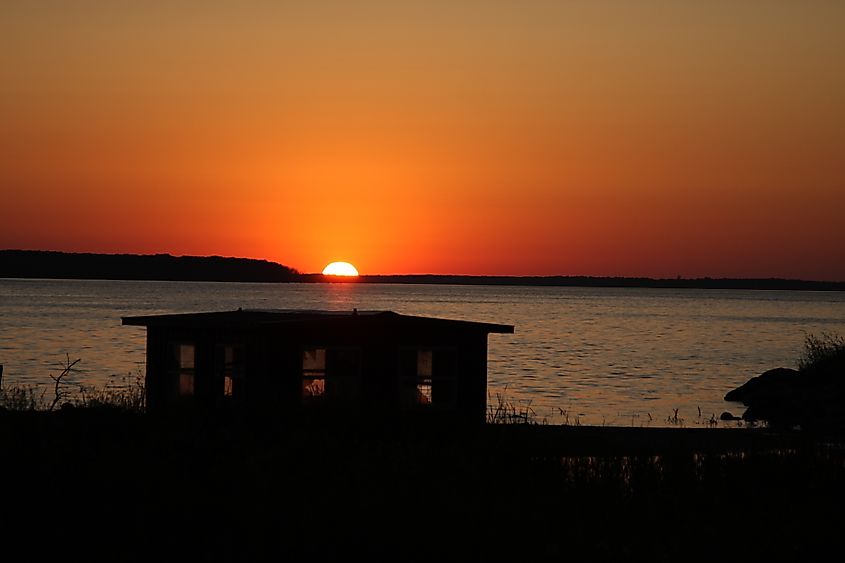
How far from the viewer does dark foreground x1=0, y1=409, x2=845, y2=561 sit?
12930 mm

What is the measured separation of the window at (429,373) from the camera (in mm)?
26375

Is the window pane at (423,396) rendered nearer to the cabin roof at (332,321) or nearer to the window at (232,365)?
the cabin roof at (332,321)

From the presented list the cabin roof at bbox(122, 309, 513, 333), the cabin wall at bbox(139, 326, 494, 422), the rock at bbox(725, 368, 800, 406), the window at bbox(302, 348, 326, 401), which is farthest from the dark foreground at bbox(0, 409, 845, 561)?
the rock at bbox(725, 368, 800, 406)

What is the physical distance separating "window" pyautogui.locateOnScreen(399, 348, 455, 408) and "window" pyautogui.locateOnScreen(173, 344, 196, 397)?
5307mm

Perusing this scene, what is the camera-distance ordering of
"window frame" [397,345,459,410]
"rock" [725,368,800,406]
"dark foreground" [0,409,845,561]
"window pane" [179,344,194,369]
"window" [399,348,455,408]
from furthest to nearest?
1. "rock" [725,368,800,406]
2. "window pane" [179,344,194,369]
3. "window" [399,348,455,408]
4. "window frame" [397,345,459,410]
5. "dark foreground" [0,409,845,561]

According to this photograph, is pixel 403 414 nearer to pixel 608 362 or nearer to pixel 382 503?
pixel 382 503

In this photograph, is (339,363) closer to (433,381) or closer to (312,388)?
(312,388)

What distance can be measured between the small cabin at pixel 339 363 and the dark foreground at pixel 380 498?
16.1 feet

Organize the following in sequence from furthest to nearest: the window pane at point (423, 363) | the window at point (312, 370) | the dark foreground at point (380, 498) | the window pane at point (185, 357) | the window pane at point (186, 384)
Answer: the window pane at point (185, 357) → the window pane at point (186, 384) → the window pane at point (423, 363) → the window at point (312, 370) → the dark foreground at point (380, 498)

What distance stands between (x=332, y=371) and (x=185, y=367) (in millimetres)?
3955

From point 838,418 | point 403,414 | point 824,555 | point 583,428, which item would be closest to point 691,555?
point 824,555

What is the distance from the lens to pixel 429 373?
26.7 meters

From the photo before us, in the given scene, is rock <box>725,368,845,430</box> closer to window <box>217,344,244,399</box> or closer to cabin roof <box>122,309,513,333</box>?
cabin roof <box>122,309,513,333</box>

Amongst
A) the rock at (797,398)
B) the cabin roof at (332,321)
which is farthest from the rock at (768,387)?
the cabin roof at (332,321)
